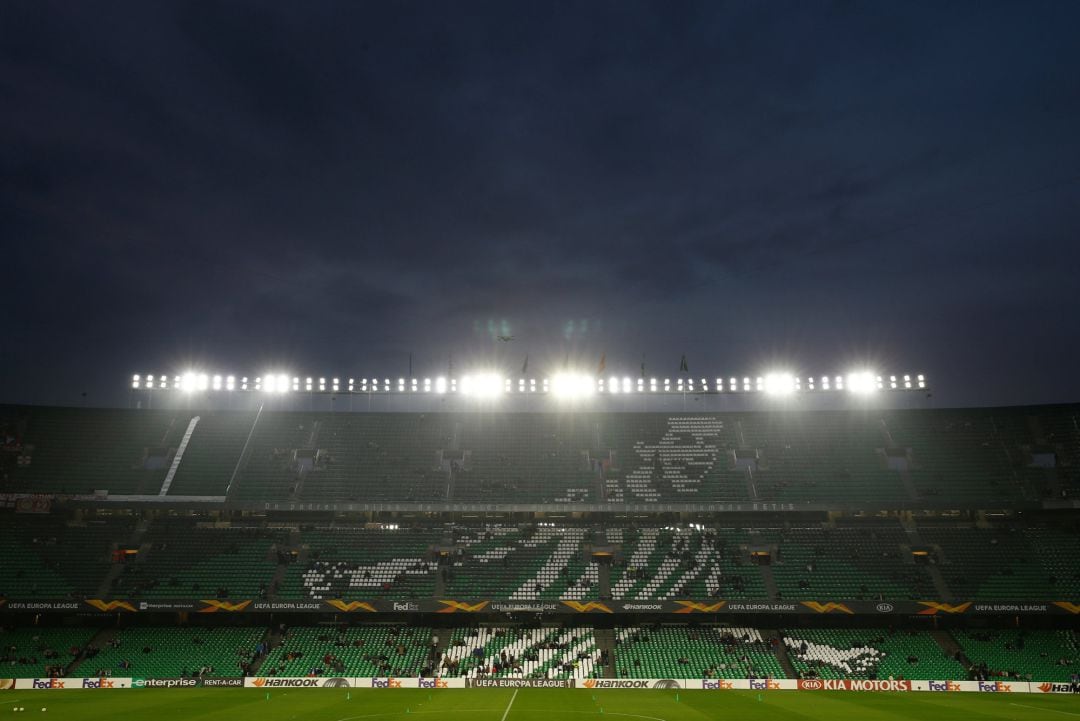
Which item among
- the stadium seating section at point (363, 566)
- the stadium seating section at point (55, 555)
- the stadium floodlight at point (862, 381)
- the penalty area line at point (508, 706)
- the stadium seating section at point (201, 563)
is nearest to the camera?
the penalty area line at point (508, 706)

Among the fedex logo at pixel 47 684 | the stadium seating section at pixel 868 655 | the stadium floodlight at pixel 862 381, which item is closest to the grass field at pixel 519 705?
the fedex logo at pixel 47 684

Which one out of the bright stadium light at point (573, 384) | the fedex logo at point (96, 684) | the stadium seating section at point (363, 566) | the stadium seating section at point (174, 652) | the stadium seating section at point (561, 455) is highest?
the bright stadium light at point (573, 384)

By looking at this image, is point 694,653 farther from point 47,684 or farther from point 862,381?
point 47,684

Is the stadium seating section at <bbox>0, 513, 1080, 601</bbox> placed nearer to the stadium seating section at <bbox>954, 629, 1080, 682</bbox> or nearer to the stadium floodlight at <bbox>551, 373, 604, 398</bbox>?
the stadium seating section at <bbox>954, 629, 1080, 682</bbox>

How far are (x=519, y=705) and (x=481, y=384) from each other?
39.9 m

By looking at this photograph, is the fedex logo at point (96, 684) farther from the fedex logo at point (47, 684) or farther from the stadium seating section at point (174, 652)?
the fedex logo at point (47, 684)

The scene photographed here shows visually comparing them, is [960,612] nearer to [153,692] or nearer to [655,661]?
[655,661]

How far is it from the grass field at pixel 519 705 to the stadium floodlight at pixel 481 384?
1292 inches

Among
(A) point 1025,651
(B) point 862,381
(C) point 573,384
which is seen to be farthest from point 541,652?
(B) point 862,381

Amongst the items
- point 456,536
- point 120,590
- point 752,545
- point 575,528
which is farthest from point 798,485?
point 120,590

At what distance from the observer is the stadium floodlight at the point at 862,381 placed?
75.5 metres

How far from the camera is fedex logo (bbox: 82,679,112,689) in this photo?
50594 mm

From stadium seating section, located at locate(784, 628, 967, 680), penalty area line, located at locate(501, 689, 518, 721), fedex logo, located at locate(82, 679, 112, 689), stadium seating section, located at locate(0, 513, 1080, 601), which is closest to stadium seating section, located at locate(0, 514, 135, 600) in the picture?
stadium seating section, located at locate(0, 513, 1080, 601)

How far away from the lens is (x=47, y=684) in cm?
5000
